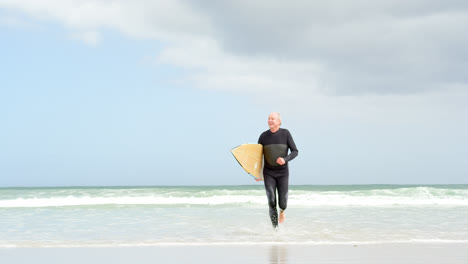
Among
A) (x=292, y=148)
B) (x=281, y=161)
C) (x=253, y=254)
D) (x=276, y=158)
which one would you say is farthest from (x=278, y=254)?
(x=292, y=148)

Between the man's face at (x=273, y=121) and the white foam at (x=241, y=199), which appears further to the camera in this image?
the white foam at (x=241, y=199)

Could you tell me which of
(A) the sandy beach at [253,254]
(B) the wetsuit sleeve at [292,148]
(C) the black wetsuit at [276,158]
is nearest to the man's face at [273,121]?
(C) the black wetsuit at [276,158]

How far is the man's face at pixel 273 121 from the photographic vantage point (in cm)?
730

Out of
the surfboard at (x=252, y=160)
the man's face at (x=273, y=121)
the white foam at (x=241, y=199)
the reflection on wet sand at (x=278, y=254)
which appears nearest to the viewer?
the reflection on wet sand at (x=278, y=254)

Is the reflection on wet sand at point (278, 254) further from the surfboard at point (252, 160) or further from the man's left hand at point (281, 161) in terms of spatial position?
the surfboard at point (252, 160)

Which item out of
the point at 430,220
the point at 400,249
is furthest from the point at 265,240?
the point at 430,220

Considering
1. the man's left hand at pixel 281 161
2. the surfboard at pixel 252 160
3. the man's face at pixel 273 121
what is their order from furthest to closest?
the surfboard at pixel 252 160
the man's face at pixel 273 121
the man's left hand at pixel 281 161

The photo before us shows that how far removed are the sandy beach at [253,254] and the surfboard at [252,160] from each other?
1615 mm

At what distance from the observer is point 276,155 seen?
24.1 feet

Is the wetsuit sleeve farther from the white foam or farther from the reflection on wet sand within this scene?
the white foam

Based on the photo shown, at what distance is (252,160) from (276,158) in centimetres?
46

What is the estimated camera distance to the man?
7.34 m

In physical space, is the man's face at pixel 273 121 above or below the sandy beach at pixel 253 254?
above

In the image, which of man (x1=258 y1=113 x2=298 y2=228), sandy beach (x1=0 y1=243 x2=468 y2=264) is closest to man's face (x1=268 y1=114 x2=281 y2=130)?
man (x1=258 y1=113 x2=298 y2=228)
